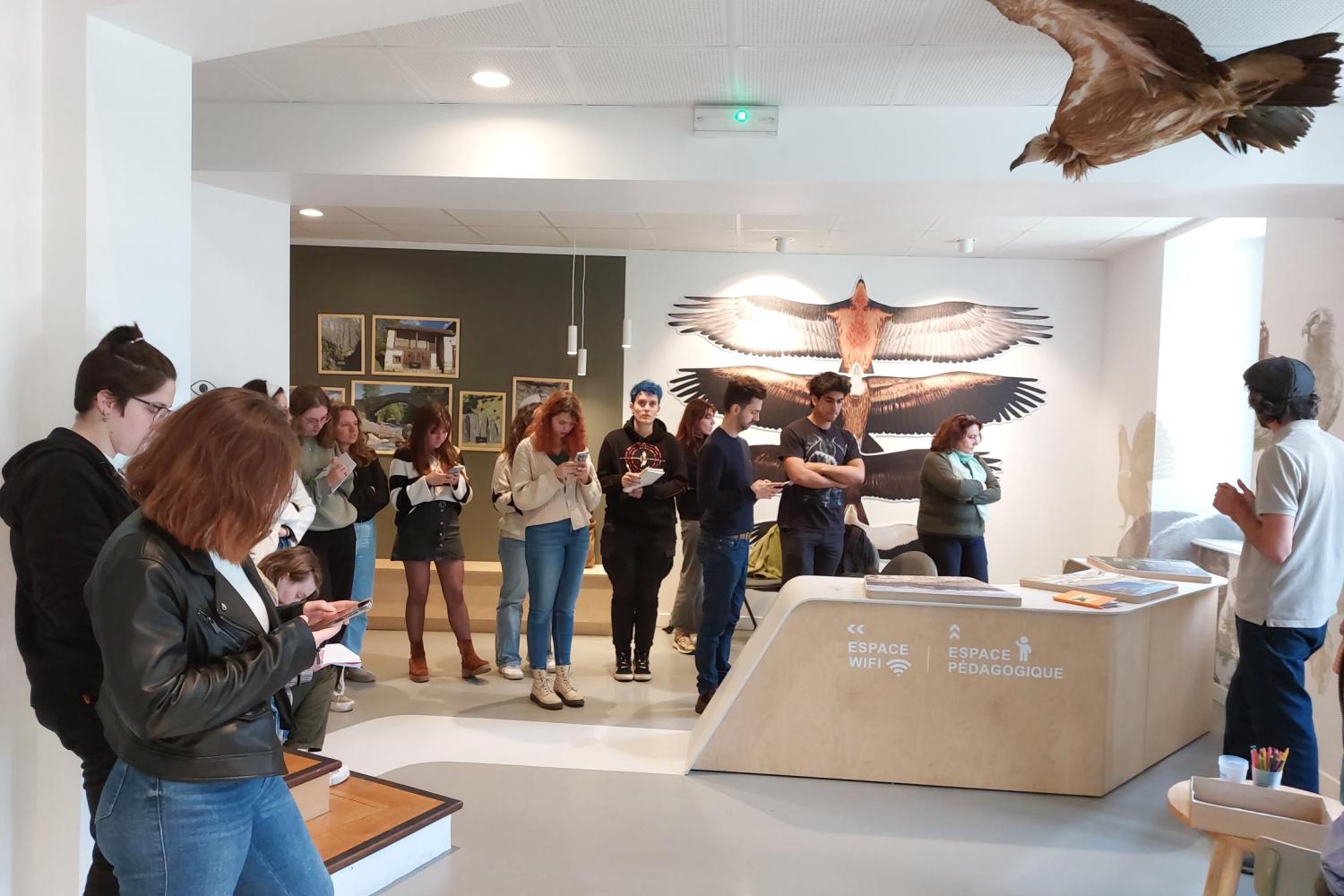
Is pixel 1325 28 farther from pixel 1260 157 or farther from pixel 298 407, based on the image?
pixel 298 407

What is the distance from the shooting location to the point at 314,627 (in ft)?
5.61

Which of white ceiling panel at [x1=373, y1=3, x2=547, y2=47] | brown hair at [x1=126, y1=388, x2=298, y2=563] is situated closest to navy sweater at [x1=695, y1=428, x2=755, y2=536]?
white ceiling panel at [x1=373, y1=3, x2=547, y2=47]

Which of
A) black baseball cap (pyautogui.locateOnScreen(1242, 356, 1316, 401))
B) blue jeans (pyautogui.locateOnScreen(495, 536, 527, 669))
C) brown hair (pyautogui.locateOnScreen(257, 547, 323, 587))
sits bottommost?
blue jeans (pyautogui.locateOnScreen(495, 536, 527, 669))

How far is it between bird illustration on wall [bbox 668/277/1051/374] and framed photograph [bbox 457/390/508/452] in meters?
1.49

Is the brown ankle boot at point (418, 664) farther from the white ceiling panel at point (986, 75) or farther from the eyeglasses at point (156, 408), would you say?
the white ceiling panel at point (986, 75)

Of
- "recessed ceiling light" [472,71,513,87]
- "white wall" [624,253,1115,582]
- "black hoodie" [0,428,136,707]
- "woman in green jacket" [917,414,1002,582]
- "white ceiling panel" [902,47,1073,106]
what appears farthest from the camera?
"white wall" [624,253,1115,582]

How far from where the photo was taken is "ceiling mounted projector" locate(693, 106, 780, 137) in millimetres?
3953

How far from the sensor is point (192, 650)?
143 cm

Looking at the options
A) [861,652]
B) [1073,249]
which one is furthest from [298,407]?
[1073,249]

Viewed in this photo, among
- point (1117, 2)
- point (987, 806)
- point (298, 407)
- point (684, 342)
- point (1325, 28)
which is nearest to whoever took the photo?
point (1117, 2)

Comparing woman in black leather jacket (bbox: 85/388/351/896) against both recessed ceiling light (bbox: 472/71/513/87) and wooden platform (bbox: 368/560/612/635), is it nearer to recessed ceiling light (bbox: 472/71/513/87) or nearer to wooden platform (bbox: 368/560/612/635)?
recessed ceiling light (bbox: 472/71/513/87)

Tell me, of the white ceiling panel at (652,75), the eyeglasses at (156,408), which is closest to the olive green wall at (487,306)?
the white ceiling panel at (652,75)

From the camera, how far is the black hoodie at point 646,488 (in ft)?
16.1

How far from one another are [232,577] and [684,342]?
5733mm
